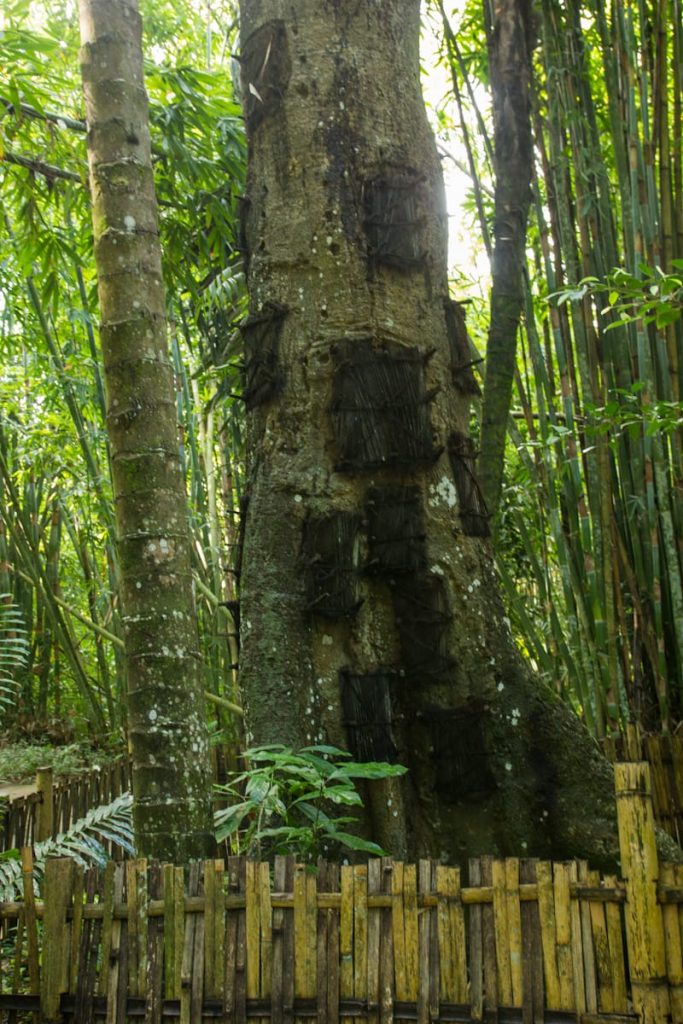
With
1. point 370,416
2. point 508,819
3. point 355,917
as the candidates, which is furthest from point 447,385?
point 355,917

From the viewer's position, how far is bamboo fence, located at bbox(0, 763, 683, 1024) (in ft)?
6.05

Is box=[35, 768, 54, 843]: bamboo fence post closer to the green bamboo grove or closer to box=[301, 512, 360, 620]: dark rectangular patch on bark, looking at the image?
box=[301, 512, 360, 620]: dark rectangular patch on bark

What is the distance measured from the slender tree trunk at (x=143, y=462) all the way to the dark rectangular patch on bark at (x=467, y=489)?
2.63ft

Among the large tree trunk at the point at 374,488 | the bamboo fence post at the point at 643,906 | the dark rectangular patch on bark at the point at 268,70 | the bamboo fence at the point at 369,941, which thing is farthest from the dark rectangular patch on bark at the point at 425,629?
the dark rectangular patch on bark at the point at 268,70

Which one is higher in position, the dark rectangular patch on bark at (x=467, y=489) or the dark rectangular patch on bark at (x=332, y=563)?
the dark rectangular patch on bark at (x=467, y=489)

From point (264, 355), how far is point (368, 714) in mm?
993

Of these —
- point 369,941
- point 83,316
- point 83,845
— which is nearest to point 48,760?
point 83,316

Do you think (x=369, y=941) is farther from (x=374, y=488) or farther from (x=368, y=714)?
(x=374, y=488)

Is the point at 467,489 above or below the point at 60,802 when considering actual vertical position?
above

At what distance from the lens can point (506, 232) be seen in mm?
3578

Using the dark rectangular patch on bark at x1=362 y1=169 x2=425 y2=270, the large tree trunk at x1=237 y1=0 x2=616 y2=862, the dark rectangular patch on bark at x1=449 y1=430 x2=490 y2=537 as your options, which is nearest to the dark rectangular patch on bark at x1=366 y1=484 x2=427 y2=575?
the large tree trunk at x1=237 y1=0 x2=616 y2=862

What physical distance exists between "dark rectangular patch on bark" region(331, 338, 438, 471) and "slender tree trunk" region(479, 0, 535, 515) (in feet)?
2.72

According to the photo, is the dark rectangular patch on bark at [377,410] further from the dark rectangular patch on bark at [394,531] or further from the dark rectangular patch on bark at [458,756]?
the dark rectangular patch on bark at [458,756]

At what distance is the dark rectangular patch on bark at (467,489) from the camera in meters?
2.78
